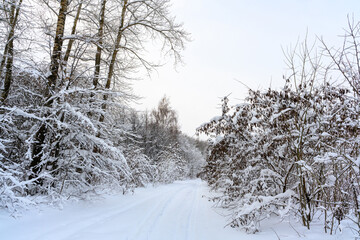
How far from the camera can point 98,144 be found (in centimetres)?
567

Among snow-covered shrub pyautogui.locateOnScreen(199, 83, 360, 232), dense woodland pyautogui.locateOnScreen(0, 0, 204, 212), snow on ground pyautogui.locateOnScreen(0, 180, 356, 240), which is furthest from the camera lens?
dense woodland pyautogui.locateOnScreen(0, 0, 204, 212)

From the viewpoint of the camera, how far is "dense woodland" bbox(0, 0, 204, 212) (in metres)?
4.79

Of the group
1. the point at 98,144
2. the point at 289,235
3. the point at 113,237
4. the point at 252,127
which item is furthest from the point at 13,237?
the point at 252,127

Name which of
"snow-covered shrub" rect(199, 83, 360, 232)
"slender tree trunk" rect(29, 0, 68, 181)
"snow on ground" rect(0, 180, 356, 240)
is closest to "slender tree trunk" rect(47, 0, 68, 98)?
"slender tree trunk" rect(29, 0, 68, 181)

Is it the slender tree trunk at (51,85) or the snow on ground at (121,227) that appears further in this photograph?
the slender tree trunk at (51,85)

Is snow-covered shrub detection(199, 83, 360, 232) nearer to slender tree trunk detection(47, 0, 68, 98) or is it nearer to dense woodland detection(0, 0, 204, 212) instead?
dense woodland detection(0, 0, 204, 212)

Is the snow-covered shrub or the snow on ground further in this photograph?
the snow-covered shrub

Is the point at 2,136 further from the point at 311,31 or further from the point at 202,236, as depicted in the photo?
the point at 311,31

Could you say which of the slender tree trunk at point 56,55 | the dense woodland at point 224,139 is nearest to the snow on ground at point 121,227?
the dense woodland at point 224,139

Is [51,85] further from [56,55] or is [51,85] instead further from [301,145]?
[301,145]

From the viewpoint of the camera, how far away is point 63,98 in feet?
16.6

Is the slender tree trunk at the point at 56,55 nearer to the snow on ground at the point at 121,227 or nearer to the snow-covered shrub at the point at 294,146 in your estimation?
the snow on ground at the point at 121,227

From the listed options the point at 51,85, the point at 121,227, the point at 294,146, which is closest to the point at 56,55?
the point at 51,85

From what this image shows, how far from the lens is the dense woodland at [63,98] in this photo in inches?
189
